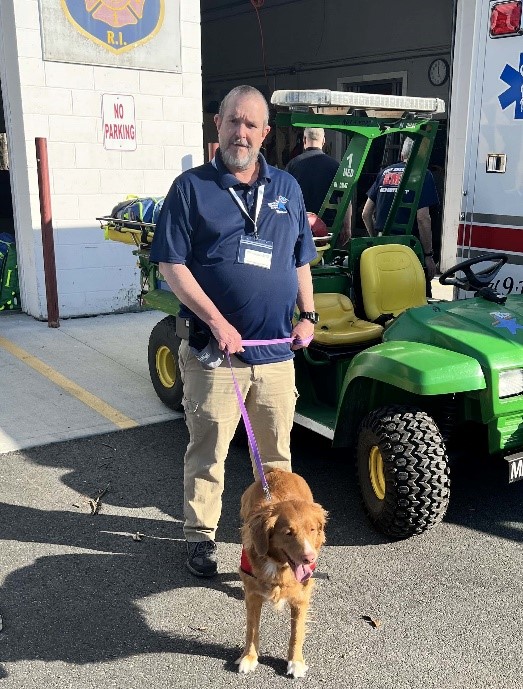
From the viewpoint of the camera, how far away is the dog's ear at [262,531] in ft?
8.04

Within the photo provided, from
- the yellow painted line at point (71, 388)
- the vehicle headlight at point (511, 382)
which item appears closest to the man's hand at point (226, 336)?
the vehicle headlight at point (511, 382)

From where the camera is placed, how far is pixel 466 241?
15.6 feet

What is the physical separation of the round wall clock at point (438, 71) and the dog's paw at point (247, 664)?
10.7m

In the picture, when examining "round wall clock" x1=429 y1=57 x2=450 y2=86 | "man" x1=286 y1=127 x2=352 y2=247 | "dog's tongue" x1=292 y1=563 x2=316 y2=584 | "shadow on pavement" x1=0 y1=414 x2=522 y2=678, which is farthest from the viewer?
"round wall clock" x1=429 y1=57 x2=450 y2=86

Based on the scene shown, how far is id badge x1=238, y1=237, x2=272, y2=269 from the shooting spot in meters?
2.95

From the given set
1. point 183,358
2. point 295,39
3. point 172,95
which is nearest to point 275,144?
→ point 295,39

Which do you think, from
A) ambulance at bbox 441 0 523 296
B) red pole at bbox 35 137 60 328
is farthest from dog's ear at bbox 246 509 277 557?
red pole at bbox 35 137 60 328

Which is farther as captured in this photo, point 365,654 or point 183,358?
point 183,358

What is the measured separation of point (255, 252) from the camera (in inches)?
117

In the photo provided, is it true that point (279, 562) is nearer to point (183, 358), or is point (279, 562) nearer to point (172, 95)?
point (183, 358)

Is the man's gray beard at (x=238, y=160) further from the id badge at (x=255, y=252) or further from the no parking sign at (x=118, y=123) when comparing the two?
the no parking sign at (x=118, y=123)

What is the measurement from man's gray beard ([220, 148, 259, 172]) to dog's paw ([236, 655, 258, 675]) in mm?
1905

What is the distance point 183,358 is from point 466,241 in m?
2.41

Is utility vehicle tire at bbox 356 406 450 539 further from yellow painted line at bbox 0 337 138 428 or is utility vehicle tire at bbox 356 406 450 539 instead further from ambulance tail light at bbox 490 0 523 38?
ambulance tail light at bbox 490 0 523 38
